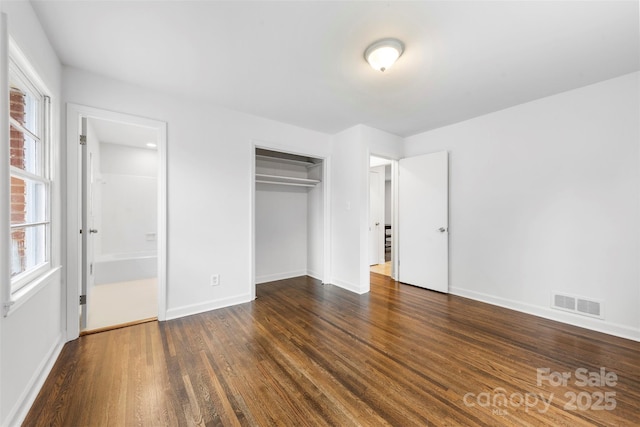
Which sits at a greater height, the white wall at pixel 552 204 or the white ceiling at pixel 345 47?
the white ceiling at pixel 345 47

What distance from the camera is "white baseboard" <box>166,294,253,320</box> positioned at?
2807 millimetres

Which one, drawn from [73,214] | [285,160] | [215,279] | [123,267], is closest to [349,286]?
[215,279]

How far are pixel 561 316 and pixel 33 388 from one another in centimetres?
457

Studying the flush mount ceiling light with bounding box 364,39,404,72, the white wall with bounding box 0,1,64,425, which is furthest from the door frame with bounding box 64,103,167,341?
the flush mount ceiling light with bounding box 364,39,404,72

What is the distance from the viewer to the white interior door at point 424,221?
12.1 ft

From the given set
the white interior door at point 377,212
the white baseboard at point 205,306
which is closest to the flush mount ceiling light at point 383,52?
the white baseboard at point 205,306

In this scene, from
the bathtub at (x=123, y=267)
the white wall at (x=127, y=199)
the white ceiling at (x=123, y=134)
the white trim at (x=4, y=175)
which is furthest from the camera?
the white wall at (x=127, y=199)

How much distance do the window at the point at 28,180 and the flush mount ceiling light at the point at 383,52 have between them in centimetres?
235

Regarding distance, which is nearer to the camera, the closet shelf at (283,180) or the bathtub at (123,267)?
the closet shelf at (283,180)

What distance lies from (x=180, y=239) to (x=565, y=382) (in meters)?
3.57

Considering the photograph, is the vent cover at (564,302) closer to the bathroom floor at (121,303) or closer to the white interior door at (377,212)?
the white interior door at (377,212)

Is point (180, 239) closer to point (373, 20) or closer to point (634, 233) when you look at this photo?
point (373, 20)

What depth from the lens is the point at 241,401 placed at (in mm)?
1577

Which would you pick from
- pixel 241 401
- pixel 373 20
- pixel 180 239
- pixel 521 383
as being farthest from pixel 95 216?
pixel 521 383
